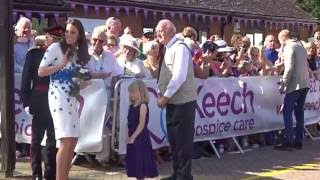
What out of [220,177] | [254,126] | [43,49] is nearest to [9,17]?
[43,49]

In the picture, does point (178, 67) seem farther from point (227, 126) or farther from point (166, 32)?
point (227, 126)

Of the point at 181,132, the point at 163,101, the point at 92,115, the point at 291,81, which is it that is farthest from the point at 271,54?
the point at 163,101

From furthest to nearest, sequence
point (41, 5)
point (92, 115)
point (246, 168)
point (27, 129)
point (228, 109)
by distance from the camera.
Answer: point (41, 5) < point (228, 109) < point (27, 129) < point (246, 168) < point (92, 115)

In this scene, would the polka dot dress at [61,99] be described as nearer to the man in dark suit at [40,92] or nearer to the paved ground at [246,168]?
the man in dark suit at [40,92]

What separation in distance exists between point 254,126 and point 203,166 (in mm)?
2071

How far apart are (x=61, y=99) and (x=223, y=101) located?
414cm

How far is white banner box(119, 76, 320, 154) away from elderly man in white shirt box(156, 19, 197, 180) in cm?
114

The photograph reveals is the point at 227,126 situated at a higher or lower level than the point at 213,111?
lower

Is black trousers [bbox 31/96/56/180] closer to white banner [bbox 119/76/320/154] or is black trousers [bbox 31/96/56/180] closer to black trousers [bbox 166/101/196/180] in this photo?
white banner [bbox 119/76/320/154]

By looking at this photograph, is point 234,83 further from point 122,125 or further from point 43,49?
point 43,49

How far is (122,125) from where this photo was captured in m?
8.38

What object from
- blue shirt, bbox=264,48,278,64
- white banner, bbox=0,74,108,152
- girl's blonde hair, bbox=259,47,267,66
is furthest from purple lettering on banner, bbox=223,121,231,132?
blue shirt, bbox=264,48,278,64

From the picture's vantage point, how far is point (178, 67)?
716 cm

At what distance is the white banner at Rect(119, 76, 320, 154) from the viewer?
891 centimetres
